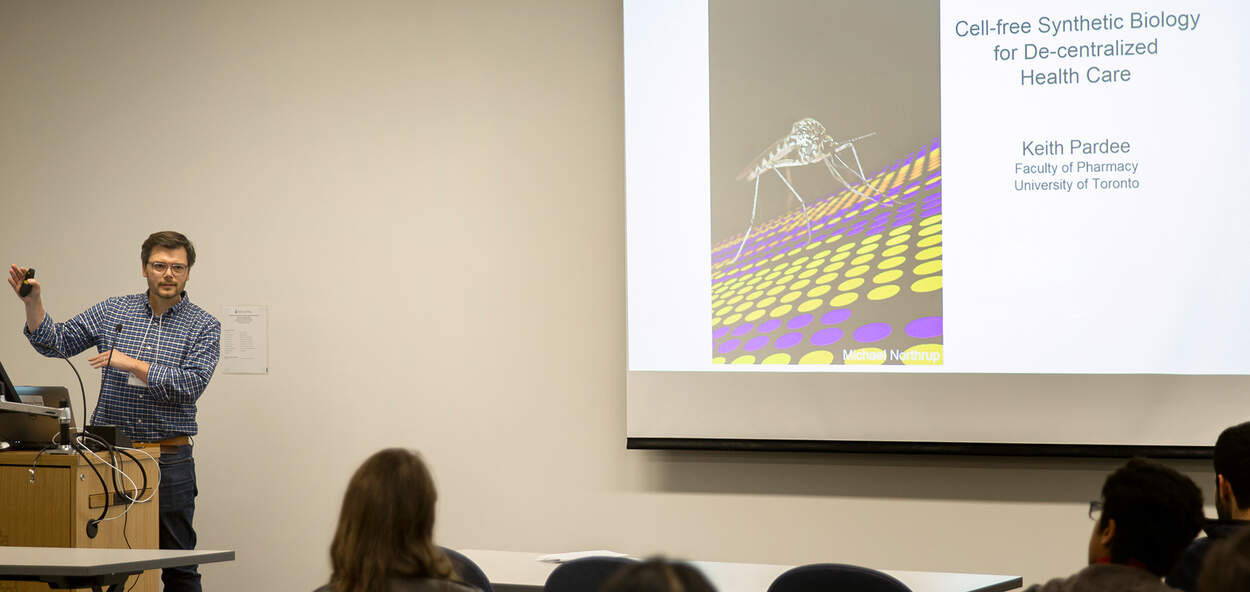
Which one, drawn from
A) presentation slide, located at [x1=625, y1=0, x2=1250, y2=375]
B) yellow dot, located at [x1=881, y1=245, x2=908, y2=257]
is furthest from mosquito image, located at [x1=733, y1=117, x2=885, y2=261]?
yellow dot, located at [x1=881, y1=245, x2=908, y2=257]

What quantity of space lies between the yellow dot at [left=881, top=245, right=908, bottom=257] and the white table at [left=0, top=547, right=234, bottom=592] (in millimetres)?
2483

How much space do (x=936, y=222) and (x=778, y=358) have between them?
783mm

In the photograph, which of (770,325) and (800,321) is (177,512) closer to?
(770,325)

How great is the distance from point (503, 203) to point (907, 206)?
1667 millimetres

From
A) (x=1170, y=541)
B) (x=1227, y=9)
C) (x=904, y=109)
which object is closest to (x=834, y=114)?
(x=904, y=109)

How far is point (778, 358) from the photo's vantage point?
Answer: 160 inches

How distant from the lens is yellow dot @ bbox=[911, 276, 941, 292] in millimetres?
3898

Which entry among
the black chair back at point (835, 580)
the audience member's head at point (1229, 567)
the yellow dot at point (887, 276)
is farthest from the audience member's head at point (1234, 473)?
the yellow dot at point (887, 276)

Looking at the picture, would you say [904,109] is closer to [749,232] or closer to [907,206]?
[907,206]

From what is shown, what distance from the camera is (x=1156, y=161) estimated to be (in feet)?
12.1

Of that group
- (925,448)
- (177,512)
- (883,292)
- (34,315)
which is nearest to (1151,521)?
(925,448)

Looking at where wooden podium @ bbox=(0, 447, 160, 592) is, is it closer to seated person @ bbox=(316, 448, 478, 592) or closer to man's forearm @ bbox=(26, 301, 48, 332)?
man's forearm @ bbox=(26, 301, 48, 332)

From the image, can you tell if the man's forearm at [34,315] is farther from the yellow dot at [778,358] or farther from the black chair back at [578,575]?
the yellow dot at [778,358]

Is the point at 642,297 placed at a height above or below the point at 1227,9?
below
